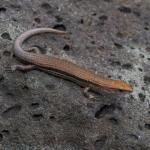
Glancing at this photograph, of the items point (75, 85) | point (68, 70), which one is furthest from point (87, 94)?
point (68, 70)

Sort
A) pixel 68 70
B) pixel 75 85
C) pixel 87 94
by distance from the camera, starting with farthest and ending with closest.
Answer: pixel 68 70, pixel 75 85, pixel 87 94

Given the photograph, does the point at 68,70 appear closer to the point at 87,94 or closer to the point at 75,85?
the point at 75,85

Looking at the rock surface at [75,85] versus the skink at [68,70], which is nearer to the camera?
the rock surface at [75,85]

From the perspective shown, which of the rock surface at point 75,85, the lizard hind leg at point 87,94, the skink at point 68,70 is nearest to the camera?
the rock surface at point 75,85

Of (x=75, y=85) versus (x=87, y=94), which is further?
(x=75, y=85)

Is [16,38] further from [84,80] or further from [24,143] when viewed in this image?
[24,143]

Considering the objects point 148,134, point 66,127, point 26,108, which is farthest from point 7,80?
point 148,134
